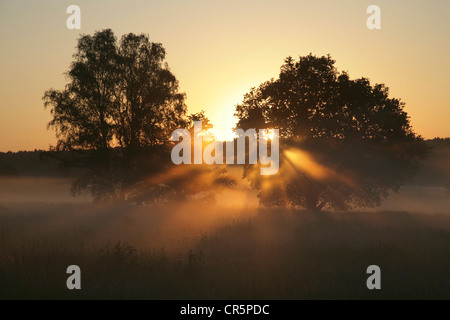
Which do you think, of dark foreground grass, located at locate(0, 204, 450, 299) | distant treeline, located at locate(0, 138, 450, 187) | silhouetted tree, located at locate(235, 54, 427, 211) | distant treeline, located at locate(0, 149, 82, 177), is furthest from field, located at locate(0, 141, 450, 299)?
distant treeline, located at locate(0, 149, 82, 177)

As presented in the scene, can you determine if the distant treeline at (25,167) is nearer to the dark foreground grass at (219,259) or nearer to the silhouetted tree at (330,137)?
the silhouetted tree at (330,137)

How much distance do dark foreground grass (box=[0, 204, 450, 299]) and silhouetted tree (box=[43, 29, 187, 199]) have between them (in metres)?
7.78

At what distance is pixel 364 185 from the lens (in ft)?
94.8

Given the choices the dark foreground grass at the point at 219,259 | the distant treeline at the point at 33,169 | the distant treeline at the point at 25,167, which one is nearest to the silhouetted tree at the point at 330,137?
the dark foreground grass at the point at 219,259

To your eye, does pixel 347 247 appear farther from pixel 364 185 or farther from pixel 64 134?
pixel 64 134

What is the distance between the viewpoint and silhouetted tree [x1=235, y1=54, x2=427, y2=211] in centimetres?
2797

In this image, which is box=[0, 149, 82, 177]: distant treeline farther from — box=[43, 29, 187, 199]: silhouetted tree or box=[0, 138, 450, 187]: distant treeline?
box=[43, 29, 187, 199]: silhouetted tree

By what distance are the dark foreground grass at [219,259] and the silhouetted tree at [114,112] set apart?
7.78 meters

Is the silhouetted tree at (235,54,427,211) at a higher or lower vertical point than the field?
higher

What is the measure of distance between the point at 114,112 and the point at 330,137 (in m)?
14.2

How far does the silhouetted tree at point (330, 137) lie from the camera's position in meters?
28.0

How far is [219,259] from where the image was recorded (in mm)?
13812

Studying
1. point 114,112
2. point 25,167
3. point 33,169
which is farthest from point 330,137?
point 25,167
